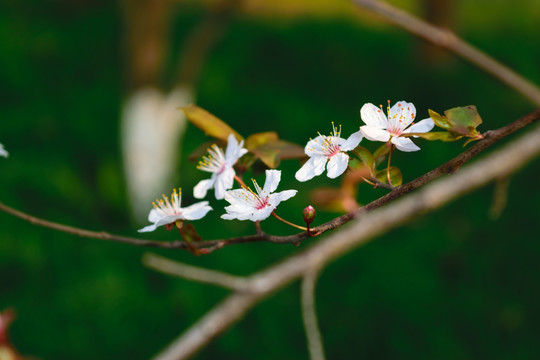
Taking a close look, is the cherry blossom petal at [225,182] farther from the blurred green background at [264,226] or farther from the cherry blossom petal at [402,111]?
the blurred green background at [264,226]

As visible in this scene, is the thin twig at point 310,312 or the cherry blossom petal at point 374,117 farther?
the thin twig at point 310,312

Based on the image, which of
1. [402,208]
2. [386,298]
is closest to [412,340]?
[386,298]

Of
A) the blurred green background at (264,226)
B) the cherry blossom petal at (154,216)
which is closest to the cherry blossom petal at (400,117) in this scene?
the cherry blossom petal at (154,216)

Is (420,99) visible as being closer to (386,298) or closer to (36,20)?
(386,298)

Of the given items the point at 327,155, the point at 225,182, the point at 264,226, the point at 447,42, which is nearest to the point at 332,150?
the point at 327,155

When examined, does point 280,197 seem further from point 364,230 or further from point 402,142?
point 364,230

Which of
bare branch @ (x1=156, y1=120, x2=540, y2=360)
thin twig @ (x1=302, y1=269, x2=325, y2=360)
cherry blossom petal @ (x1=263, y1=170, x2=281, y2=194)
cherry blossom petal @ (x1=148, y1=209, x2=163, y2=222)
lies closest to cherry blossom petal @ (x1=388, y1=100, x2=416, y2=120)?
cherry blossom petal @ (x1=263, y1=170, x2=281, y2=194)

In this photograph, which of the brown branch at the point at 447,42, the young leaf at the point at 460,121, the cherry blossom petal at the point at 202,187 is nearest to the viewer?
the young leaf at the point at 460,121
